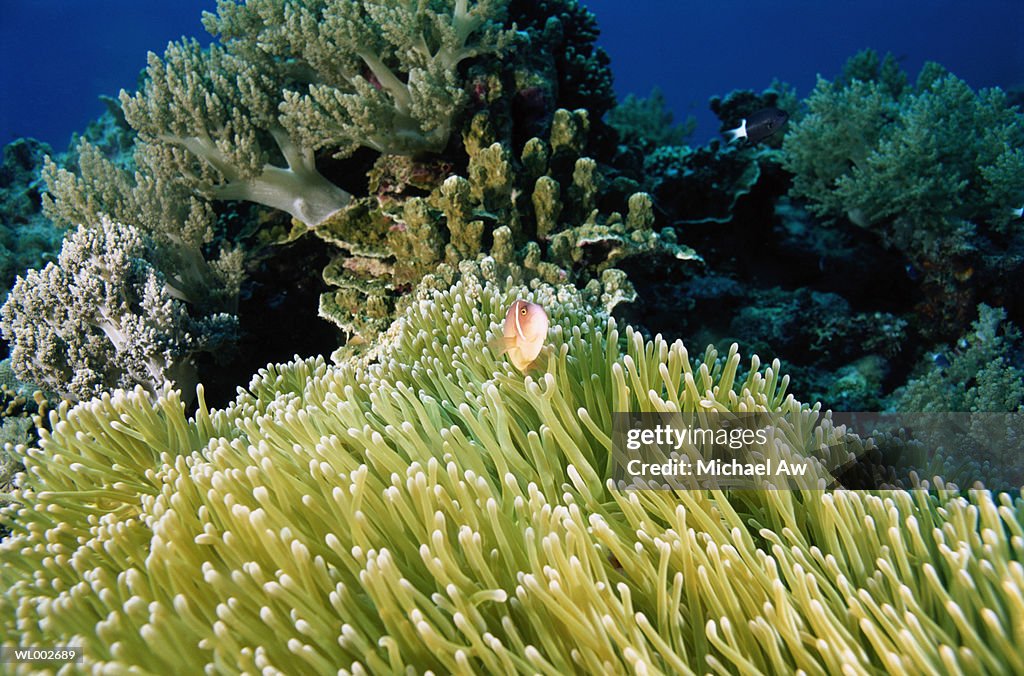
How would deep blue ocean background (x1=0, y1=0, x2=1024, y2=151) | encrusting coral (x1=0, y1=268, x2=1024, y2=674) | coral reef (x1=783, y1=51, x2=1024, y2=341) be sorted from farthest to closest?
deep blue ocean background (x1=0, y1=0, x2=1024, y2=151), coral reef (x1=783, y1=51, x2=1024, y2=341), encrusting coral (x1=0, y1=268, x2=1024, y2=674)

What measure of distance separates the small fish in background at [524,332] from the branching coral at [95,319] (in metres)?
3.45

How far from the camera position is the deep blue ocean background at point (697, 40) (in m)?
62.9

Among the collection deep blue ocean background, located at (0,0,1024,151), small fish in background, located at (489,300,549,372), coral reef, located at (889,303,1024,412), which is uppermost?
deep blue ocean background, located at (0,0,1024,151)

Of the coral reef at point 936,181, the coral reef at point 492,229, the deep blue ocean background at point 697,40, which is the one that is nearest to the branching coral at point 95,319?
the coral reef at point 492,229

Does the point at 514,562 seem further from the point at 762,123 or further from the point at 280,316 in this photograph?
the point at 762,123

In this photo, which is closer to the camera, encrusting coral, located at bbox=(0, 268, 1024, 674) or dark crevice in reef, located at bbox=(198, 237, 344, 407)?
encrusting coral, located at bbox=(0, 268, 1024, 674)

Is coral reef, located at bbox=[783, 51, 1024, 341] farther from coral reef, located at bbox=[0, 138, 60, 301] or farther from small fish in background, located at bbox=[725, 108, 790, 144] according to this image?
coral reef, located at bbox=[0, 138, 60, 301]

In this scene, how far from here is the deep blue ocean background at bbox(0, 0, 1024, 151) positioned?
62906 millimetres

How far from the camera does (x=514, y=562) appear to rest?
1.56 meters

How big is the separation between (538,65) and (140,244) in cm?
399

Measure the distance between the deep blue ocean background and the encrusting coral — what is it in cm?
3579

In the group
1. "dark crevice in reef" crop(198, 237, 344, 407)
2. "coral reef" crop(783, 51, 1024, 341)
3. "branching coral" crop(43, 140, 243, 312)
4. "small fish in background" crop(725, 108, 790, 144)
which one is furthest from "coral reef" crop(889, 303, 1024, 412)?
"branching coral" crop(43, 140, 243, 312)

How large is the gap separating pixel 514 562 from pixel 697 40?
13959 cm

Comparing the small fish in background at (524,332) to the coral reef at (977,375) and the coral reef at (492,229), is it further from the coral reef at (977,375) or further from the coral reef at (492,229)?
the coral reef at (977,375)
